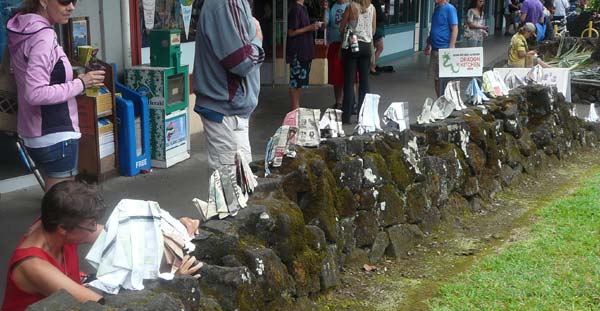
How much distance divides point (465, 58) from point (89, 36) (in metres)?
4.22

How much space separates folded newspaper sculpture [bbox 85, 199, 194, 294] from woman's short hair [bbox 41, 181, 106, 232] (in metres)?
0.14

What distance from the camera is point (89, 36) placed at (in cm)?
713

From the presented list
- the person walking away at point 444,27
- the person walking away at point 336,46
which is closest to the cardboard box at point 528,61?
the person walking away at point 444,27

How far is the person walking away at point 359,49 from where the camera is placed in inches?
373

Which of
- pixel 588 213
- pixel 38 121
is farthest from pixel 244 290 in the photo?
pixel 588 213

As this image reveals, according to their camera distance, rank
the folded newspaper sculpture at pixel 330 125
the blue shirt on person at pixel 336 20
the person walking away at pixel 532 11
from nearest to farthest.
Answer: the folded newspaper sculpture at pixel 330 125
the blue shirt on person at pixel 336 20
the person walking away at pixel 532 11

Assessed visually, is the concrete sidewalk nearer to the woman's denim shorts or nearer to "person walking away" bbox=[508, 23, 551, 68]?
the woman's denim shorts

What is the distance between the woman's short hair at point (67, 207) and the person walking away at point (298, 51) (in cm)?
694

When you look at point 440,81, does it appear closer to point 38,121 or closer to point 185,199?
point 185,199

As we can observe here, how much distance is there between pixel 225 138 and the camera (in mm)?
4801

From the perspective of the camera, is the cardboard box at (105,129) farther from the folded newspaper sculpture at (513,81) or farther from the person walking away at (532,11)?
the person walking away at (532,11)

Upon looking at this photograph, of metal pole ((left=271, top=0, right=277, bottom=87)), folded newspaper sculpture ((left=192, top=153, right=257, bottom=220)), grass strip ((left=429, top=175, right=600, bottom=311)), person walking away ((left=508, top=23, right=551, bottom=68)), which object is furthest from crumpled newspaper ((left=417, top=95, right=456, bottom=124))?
metal pole ((left=271, top=0, right=277, bottom=87))

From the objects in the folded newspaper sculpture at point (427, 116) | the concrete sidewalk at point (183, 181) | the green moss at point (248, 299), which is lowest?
the concrete sidewalk at point (183, 181)

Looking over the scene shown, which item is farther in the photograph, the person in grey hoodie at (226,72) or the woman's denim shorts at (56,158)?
the person in grey hoodie at (226,72)
